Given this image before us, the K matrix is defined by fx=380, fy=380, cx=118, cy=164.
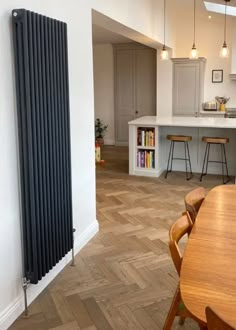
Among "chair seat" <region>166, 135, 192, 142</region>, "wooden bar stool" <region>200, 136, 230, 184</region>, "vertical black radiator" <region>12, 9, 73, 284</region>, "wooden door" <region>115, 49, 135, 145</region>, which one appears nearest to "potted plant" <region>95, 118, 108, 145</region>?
"wooden door" <region>115, 49, 135, 145</region>

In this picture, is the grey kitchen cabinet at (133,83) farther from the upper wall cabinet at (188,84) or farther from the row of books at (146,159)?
the row of books at (146,159)

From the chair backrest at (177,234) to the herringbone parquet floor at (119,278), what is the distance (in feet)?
2.54

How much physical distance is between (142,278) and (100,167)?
4.13 m

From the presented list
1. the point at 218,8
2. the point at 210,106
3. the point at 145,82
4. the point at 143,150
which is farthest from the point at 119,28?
the point at 145,82

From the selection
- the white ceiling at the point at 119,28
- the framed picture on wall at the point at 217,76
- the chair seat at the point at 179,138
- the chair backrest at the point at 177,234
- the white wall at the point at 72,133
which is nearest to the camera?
the chair backrest at the point at 177,234

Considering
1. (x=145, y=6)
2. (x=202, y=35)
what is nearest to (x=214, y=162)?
(x=145, y=6)

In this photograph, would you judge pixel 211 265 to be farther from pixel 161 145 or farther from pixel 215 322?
pixel 161 145

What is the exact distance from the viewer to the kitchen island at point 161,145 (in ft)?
20.5

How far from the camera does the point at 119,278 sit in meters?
3.12

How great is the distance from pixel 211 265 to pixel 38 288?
1.67 m

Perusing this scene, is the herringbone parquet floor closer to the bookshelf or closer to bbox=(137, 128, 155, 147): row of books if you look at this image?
the bookshelf

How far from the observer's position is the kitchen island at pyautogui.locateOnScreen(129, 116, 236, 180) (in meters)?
6.25

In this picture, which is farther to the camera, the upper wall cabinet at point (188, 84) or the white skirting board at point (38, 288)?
the upper wall cabinet at point (188, 84)

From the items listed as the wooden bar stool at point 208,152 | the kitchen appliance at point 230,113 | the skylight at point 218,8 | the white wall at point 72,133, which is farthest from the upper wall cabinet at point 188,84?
the white wall at point 72,133
